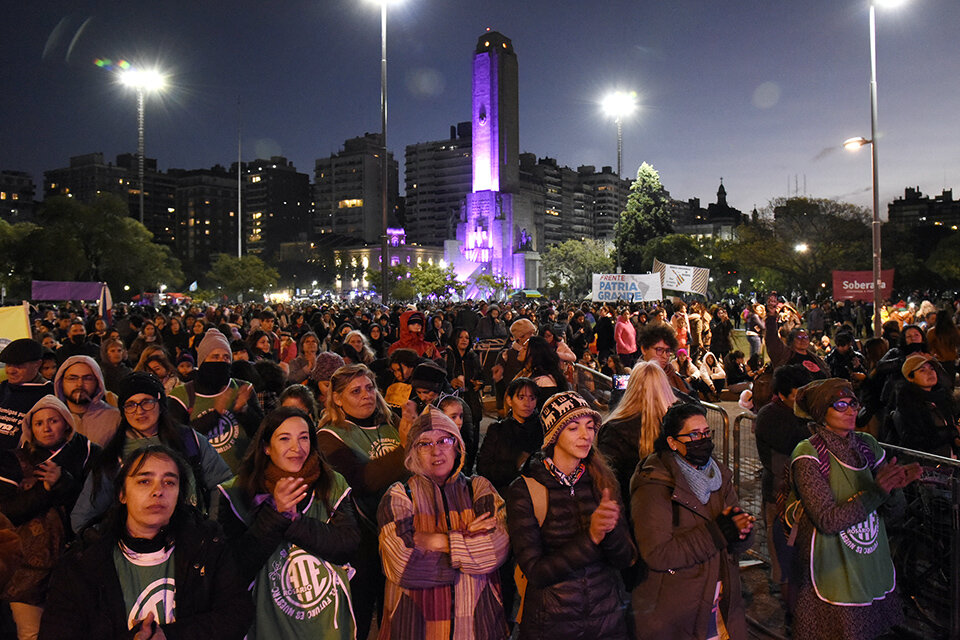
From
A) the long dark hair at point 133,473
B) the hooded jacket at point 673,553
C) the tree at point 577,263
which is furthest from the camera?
the tree at point 577,263

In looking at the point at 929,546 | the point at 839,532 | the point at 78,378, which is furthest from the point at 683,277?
the point at 78,378

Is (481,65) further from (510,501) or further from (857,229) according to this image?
(510,501)

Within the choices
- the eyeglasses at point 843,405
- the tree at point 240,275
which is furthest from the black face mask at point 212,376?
the tree at point 240,275

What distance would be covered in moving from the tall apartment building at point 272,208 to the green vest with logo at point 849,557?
525ft

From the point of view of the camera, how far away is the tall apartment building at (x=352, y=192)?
151625 millimetres

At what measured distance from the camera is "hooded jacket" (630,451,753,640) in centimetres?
337

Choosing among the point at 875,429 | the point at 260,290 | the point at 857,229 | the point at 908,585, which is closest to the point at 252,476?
the point at 908,585

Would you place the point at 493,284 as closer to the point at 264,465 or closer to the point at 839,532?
the point at 839,532

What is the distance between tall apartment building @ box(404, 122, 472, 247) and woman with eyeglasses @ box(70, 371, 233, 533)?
14243 cm

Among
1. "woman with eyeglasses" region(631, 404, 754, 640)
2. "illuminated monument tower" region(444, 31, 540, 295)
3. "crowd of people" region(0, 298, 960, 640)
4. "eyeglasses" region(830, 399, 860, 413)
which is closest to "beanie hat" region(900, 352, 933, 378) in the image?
"crowd of people" region(0, 298, 960, 640)

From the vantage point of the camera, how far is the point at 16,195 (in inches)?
5586

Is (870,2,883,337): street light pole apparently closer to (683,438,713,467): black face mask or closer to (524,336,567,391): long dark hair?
(524,336,567,391): long dark hair

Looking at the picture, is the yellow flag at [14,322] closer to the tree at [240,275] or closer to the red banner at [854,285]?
the red banner at [854,285]

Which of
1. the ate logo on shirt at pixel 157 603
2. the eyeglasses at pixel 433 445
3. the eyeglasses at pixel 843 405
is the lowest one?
the ate logo on shirt at pixel 157 603
